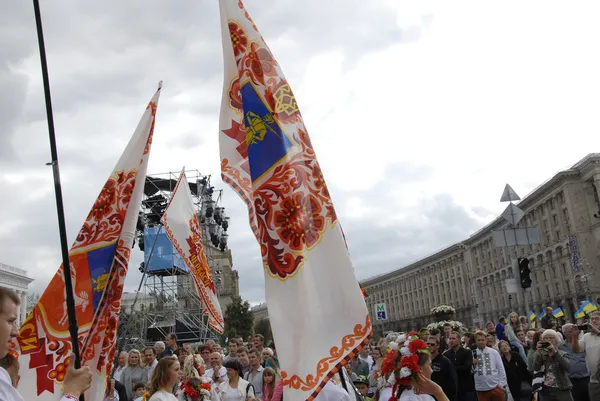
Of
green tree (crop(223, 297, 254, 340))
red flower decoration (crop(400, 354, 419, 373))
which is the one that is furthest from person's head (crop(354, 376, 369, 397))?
green tree (crop(223, 297, 254, 340))

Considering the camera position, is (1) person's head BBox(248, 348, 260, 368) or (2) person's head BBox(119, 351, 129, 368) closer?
(1) person's head BBox(248, 348, 260, 368)

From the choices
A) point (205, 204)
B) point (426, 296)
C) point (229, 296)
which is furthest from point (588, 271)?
point (426, 296)

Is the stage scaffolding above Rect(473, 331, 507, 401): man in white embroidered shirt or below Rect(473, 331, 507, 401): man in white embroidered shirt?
above

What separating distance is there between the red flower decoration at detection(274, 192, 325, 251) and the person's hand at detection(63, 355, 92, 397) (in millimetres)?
1533

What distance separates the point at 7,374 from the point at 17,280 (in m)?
110

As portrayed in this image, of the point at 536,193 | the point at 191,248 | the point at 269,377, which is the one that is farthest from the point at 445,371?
the point at 536,193

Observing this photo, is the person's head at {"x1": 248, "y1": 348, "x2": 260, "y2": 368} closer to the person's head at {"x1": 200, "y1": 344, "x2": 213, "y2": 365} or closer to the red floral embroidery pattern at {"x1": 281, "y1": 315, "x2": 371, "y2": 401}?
the person's head at {"x1": 200, "y1": 344, "x2": 213, "y2": 365}

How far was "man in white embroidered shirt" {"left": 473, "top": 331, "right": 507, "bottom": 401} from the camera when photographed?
9.74 m

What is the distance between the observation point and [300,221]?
12.8ft

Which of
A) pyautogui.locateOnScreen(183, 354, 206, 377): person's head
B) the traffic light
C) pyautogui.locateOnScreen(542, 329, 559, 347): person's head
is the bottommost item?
pyautogui.locateOnScreen(183, 354, 206, 377): person's head

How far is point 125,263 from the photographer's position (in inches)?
200

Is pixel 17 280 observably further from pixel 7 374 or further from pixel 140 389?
pixel 7 374

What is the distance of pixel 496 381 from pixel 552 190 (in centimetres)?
7190

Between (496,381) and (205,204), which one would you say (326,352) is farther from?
(205,204)
